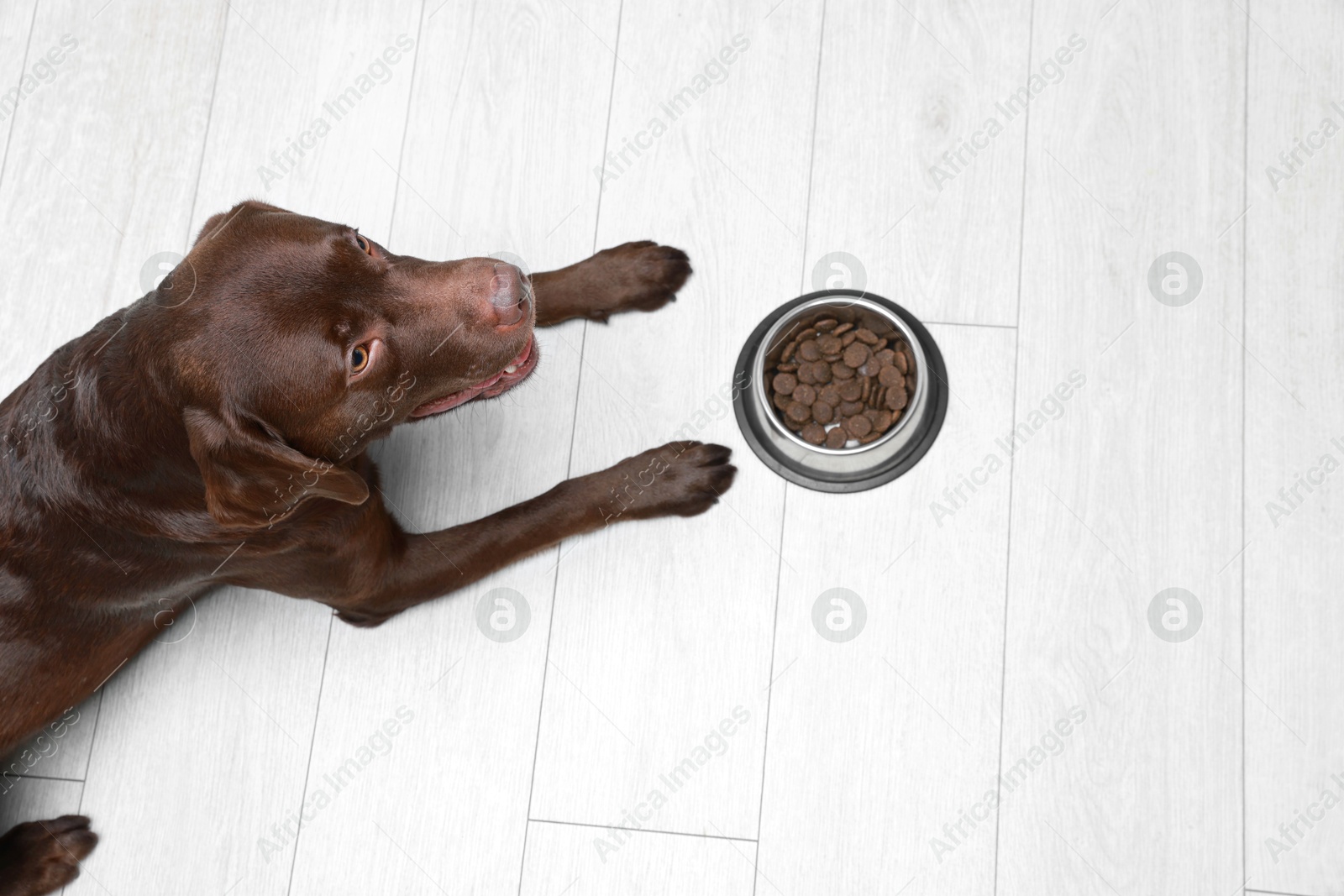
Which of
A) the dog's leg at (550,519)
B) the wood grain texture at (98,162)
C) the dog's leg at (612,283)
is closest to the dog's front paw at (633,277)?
the dog's leg at (612,283)

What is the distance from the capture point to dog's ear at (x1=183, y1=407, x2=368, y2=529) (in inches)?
62.1

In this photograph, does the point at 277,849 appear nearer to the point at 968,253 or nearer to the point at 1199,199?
the point at 968,253

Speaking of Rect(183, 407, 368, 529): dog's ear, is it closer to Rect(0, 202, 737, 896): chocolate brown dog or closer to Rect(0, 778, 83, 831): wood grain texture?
Rect(0, 202, 737, 896): chocolate brown dog

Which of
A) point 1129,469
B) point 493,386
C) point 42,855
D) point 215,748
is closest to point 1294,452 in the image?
point 1129,469

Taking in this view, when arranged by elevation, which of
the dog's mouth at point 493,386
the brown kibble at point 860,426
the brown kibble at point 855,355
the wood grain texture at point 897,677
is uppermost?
the brown kibble at point 855,355

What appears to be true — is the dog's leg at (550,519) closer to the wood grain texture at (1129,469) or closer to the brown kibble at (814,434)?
the brown kibble at (814,434)

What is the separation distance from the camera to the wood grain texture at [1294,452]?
2.09 meters

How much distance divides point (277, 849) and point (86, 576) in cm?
77

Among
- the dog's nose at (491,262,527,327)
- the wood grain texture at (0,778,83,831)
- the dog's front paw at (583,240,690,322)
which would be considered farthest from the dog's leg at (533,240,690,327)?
the wood grain texture at (0,778,83,831)

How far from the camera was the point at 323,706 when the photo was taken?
223 cm

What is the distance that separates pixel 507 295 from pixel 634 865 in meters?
1.17

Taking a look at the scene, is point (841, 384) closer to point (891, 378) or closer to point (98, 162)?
point (891, 378)

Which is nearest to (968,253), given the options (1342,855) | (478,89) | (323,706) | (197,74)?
(478,89)

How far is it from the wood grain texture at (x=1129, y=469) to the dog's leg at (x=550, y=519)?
671 millimetres
